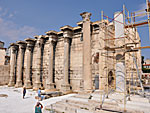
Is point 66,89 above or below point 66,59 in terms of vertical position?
below

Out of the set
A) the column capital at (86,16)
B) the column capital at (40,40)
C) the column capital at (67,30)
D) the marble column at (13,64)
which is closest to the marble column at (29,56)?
the column capital at (40,40)

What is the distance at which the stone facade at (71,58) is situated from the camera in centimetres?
998

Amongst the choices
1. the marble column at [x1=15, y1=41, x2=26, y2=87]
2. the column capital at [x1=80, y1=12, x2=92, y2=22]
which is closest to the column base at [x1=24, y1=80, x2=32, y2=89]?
the marble column at [x1=15, y1=41, x2=26, y2=87]

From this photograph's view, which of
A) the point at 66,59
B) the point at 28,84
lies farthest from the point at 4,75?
the point at 66,59

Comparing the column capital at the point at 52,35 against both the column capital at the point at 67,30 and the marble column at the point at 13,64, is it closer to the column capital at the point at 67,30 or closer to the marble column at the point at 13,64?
the column capital at the point at 67,30

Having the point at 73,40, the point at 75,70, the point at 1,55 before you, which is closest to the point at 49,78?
the point at 75,70

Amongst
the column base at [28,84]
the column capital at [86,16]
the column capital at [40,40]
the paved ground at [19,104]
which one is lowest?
the paved ground at [19,104]

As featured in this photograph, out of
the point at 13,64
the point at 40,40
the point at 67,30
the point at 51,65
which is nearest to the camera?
the point at 67,30

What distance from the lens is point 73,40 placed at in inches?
519

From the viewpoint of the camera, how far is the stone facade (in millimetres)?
9984

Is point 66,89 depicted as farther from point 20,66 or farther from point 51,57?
point 20,66

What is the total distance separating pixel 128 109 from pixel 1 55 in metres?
29.9

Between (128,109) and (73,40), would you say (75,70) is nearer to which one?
(73,40)

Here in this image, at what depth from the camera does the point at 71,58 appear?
12.9 meters
